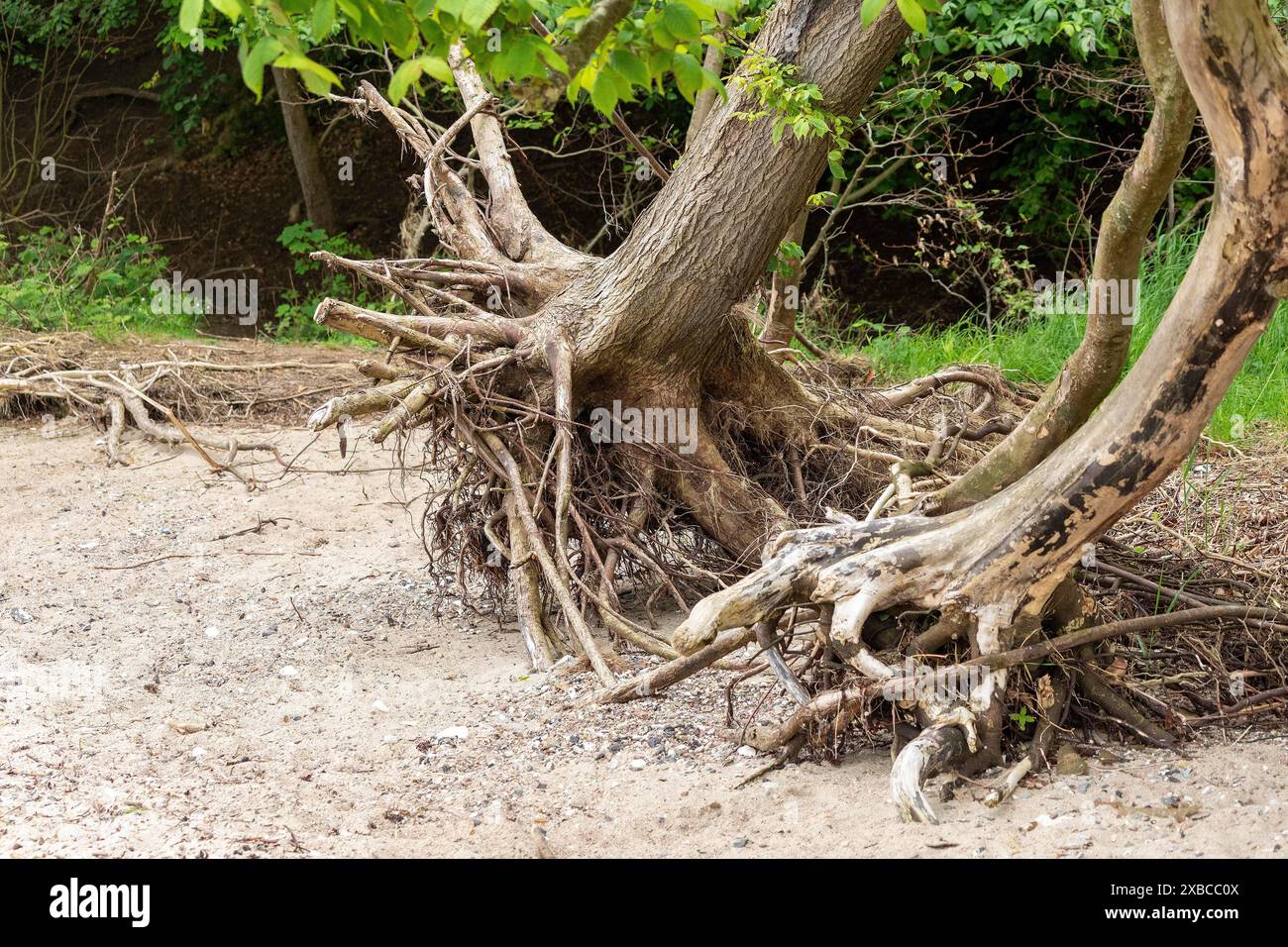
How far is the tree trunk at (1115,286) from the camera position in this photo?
2988 mm

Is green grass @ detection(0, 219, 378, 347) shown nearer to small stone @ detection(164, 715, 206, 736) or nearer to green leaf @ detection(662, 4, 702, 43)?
small stone @ detection(164, 715, 206, 736)

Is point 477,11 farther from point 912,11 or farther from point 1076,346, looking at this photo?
point 1076,346

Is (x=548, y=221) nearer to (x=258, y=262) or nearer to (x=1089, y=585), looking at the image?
(x=258, y=262)

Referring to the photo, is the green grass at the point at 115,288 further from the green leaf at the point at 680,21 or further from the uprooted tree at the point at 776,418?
the green leaf at the point at 680,21

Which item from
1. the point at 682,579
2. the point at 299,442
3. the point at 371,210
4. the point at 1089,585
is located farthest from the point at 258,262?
the point at 1089,585

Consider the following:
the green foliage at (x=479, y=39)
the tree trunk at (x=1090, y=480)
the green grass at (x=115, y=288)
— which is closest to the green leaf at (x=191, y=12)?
the green foliage at (x=479, y=39)

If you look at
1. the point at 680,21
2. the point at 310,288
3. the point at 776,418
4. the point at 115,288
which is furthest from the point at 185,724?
the point at 310,288

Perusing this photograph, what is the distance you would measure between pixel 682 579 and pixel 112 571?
7.97 feet

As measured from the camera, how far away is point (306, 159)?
11.5 meters

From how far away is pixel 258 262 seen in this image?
482 inches

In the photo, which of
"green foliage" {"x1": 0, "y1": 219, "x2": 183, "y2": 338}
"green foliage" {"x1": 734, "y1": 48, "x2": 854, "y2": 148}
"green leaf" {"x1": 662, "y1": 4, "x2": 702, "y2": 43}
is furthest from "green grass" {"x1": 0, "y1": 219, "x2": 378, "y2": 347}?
"green leaf" {"x1": 662, "y1": 4, "x2": 702, "y2": 43}

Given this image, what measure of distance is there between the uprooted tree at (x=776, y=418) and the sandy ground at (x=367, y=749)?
0.60 feet

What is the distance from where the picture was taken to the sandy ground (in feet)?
9.47

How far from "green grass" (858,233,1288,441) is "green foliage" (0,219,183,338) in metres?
5.01
